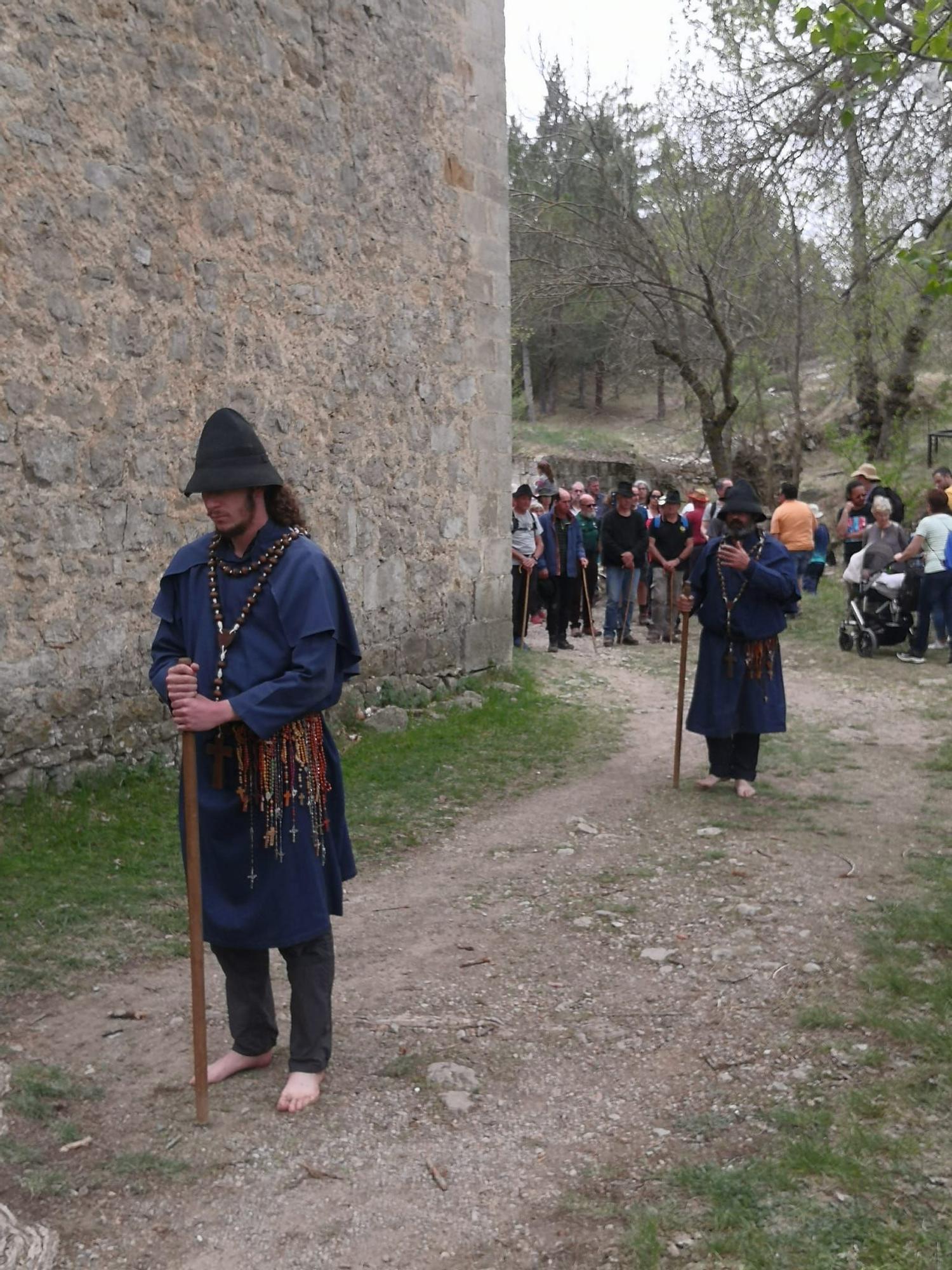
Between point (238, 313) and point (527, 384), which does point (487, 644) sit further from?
point (527, 384)

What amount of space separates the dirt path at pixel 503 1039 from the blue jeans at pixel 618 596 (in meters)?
6.55

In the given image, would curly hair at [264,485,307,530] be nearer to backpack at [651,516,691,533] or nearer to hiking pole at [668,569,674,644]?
hiking pole at [668,569,674,644]

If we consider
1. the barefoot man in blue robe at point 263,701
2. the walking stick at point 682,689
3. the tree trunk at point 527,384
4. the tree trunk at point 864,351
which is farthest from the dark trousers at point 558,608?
the tree trunk at point 527,384

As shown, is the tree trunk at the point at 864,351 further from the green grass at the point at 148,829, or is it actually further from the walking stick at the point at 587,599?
the green grass at the point at 148,829

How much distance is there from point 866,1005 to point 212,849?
238 centimetres

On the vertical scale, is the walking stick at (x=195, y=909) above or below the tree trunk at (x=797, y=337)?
below

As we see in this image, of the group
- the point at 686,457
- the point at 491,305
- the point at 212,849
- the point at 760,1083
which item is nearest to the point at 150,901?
the point at 212,849

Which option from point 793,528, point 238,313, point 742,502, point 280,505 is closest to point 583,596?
point 793,528

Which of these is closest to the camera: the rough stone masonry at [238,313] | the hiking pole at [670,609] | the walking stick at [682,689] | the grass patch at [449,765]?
the rough stone masonry at [238,313]

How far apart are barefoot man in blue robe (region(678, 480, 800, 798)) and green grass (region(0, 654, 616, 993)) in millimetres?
1240

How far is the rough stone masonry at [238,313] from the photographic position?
6242 millimetres

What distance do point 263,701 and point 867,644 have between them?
10501 millimetres

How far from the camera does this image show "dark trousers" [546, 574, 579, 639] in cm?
1323

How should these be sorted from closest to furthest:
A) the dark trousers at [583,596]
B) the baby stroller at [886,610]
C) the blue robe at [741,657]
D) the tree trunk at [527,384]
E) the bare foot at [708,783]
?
the blue robe at [741,657] → the bare foot at [708,783] → the baby stroller at [886,610] → the dark trousers at [583,596] → the tree trunk at [527,384]
